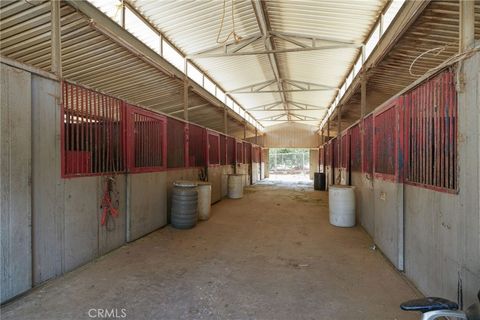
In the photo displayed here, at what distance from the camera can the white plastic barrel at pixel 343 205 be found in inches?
187

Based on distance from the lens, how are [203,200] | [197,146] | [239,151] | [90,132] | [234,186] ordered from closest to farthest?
[90,132]
[203,200]
[197,146]
[234,186]
[239,151]

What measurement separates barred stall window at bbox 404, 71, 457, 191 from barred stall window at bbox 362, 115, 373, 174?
1458 millimetres

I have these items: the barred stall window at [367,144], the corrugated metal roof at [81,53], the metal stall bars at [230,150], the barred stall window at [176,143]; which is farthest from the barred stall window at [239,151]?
the barred stall window at [367,144]

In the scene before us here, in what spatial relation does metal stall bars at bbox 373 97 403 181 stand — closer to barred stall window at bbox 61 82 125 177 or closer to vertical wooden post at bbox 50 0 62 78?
barred stall window at bbox 61 82 125 177

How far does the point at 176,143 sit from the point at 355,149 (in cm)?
375

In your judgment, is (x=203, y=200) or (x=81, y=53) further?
(x=203, y=200)

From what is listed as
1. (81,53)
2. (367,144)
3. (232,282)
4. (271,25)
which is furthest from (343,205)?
(81,53)

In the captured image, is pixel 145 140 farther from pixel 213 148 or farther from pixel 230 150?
pixel 230 150

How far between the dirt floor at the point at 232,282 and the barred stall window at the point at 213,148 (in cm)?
348

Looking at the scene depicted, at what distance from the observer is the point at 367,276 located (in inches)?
107

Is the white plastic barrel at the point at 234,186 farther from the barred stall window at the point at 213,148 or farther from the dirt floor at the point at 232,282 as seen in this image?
the dirt floor at the point at 232,282

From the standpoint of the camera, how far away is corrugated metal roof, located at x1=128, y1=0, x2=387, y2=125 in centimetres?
461

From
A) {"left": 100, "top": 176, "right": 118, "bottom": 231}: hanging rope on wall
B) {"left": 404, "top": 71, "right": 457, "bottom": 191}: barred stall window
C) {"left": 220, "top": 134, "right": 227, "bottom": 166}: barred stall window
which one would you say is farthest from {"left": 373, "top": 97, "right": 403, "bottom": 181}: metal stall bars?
{"left": 220, "top": 134, "right": 227, "bottom": 166}: barred stall window

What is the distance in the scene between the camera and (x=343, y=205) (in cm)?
478
